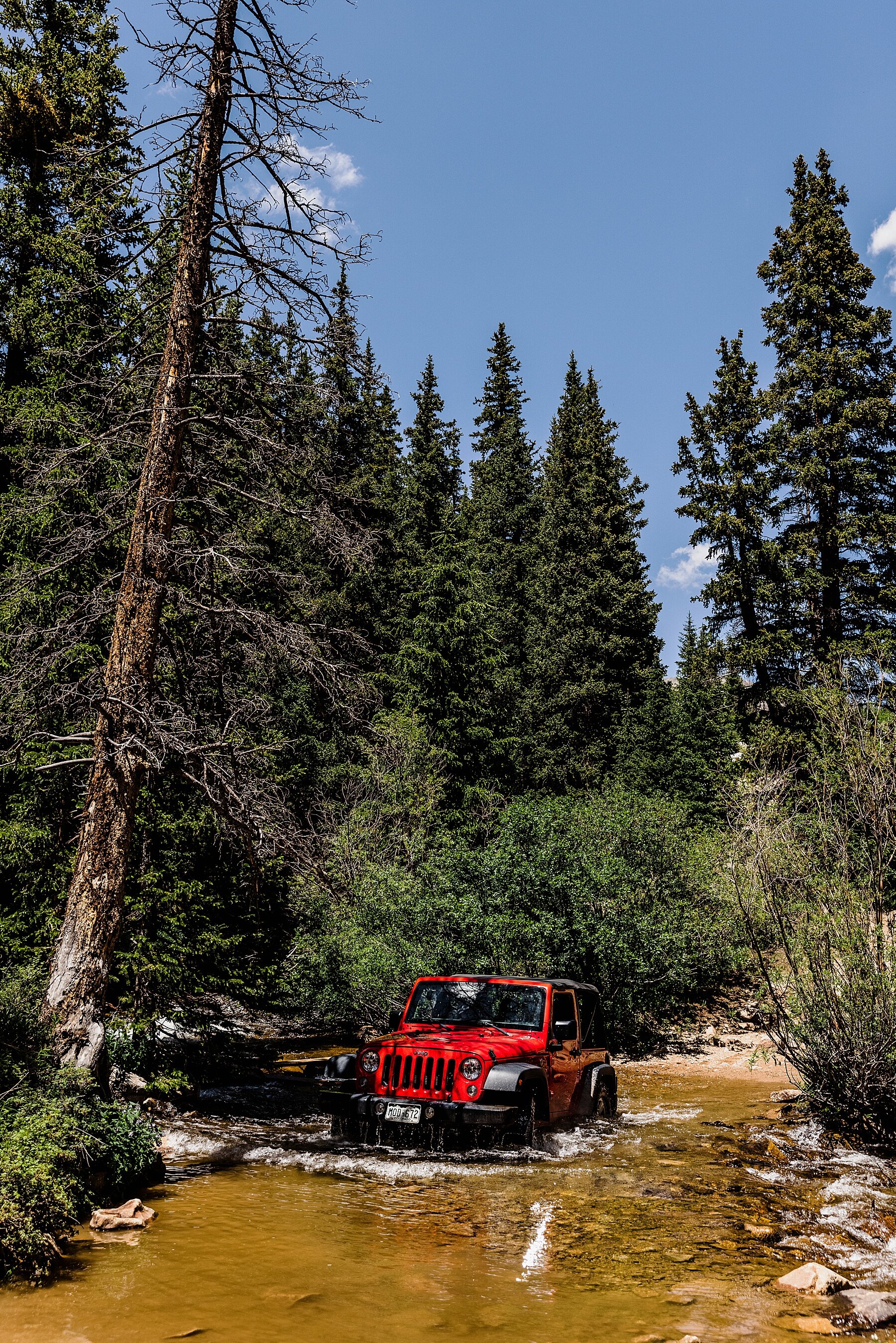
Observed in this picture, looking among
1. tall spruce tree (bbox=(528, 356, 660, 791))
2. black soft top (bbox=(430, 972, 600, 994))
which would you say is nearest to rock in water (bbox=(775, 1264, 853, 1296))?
black soft top (bbox=(430, 972, 600, 994))

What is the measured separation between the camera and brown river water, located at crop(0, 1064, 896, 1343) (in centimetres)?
472

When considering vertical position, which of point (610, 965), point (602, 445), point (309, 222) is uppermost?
point (602, 445)

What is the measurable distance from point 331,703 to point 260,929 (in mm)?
3695

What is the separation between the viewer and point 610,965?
1691cm

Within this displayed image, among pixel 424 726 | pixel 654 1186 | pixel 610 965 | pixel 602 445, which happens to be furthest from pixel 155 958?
pixel 602 445

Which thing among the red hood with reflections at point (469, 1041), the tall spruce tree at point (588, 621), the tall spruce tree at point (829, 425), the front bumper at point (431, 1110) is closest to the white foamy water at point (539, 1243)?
the front bumper at point (431, 1110)

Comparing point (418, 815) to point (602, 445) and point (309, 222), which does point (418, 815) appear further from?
point (602, 445)

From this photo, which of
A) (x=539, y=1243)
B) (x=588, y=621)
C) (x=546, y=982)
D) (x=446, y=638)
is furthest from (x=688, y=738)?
(x=539, y=1243)

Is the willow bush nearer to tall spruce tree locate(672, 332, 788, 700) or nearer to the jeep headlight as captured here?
the jeep headlight

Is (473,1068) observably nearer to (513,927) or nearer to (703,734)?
(513,927)

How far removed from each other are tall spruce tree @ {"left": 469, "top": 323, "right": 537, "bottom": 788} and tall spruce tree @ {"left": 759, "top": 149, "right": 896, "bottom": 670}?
12.1m

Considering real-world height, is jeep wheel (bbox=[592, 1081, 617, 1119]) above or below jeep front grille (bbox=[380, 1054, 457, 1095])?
below

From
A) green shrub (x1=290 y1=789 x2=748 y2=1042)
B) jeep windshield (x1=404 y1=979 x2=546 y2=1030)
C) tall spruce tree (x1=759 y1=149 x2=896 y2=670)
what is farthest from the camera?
tall spruce tree (x1=759 y1=149 x2=896 y2=670)

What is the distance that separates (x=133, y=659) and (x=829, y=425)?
1057 inches
